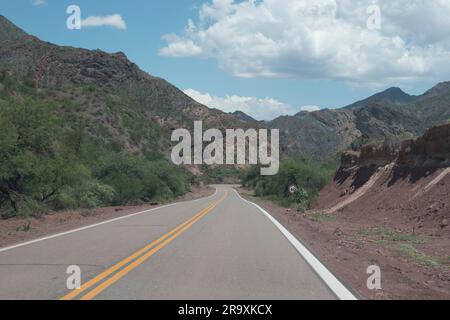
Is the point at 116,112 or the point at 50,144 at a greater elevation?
the point at 116,112

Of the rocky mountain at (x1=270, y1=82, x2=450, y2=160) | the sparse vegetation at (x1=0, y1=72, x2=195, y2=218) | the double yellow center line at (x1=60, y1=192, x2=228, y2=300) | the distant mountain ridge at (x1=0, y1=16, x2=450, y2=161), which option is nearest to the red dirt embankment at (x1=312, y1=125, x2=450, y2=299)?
the double yellow center line at (x1=60, y1=192, x2=228, y2=300)

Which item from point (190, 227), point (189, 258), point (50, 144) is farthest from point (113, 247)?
point (50, 144)

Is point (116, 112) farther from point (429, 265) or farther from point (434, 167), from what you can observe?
point (429, 265)

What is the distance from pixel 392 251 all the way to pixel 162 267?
276 inches

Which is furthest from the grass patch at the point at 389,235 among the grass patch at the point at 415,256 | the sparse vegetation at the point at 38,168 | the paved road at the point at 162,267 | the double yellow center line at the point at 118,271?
the sparse vegetation at the point at 38,168

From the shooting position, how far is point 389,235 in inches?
750

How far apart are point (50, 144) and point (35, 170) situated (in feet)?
8.94

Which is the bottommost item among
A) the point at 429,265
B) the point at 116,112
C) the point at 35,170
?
the point at 429,265

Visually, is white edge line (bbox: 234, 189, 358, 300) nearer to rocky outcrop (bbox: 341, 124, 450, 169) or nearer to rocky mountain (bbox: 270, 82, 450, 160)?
rocky outcrop (bbox: 341, 124, 450, 169)

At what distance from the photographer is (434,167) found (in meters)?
25.2

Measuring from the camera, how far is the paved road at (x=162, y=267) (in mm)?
8289

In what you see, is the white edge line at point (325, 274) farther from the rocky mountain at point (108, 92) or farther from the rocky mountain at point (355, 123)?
the rocky mountain at point (355, 123)
